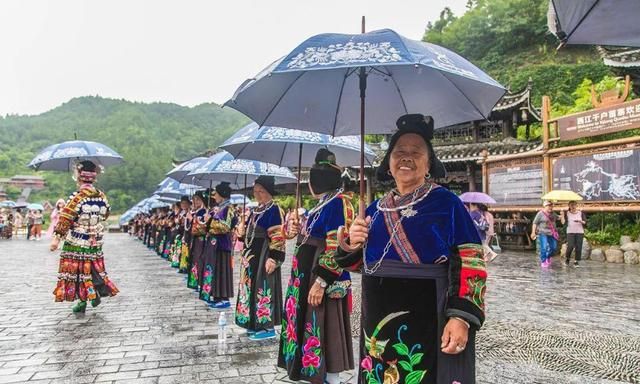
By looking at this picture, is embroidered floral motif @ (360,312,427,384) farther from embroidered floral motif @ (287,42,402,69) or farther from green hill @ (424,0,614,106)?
green hill @ (424,0,614,106)

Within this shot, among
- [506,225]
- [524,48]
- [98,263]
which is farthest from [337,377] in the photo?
[524,48]

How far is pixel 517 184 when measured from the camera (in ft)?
51.3

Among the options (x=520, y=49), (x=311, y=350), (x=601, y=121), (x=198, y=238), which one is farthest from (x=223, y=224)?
(x=520, y=49)

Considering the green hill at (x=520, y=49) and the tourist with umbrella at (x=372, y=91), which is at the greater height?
the green hill at (x=520, y=49)

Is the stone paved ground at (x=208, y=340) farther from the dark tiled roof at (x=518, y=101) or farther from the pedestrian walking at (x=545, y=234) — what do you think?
the dark tiled roof at (x=518, y=101)

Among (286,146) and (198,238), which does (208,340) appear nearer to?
(286,146)

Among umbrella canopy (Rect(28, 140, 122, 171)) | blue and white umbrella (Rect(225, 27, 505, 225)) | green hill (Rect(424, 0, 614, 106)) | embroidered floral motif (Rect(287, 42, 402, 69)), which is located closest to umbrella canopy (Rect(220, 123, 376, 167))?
blue and white umbrella (Rect(225, 27, 505, 225))

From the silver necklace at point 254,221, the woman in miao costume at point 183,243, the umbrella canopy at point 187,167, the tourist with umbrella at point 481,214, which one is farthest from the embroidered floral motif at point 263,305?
the tourist with umbrella at point 481,214

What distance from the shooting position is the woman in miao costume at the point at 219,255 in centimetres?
642

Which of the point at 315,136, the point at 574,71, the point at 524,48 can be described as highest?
the point at 524,48

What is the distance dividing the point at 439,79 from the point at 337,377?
2.35 metres

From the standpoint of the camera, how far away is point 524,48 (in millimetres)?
42062

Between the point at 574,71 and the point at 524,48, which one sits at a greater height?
the point at 524,48

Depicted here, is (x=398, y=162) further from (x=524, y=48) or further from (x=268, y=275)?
(x=524, y=48)
